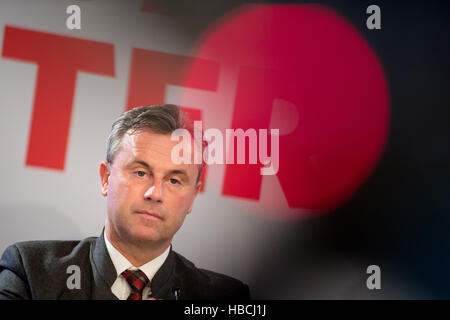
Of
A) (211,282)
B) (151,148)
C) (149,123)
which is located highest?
(149,123)

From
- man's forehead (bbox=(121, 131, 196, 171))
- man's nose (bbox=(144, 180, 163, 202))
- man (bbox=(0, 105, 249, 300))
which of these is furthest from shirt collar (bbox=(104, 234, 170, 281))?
man's forehead (bbox=(121, 131, 196, 171))

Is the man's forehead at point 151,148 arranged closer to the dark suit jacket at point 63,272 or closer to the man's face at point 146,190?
the man's face at point 146,190

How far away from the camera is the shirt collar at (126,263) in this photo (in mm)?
1822

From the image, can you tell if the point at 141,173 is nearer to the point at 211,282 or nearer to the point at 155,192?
the point at 155,192

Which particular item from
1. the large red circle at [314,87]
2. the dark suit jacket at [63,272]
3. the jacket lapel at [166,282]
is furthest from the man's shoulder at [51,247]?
the large red circle at [314,87]

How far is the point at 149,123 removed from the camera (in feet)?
6.22

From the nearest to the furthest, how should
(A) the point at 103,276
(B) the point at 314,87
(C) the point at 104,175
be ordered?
(A) the point at 103,276 < (C) the point at 104,175 < (B) the point at 314,87

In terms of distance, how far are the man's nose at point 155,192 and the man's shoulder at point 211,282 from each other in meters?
0.34

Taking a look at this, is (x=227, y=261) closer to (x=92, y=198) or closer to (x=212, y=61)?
(x=92, y=198)

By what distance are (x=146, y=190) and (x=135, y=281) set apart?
38 cm

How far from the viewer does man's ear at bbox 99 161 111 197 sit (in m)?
1.94

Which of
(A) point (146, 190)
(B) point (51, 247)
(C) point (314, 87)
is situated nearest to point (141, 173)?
(A) point (146, 190)

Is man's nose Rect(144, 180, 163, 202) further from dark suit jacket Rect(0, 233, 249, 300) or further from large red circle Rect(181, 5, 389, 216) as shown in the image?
large red circle Rect(181, 5, 389, 216)

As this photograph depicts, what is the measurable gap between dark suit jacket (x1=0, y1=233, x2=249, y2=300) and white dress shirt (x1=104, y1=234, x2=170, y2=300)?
19mm
